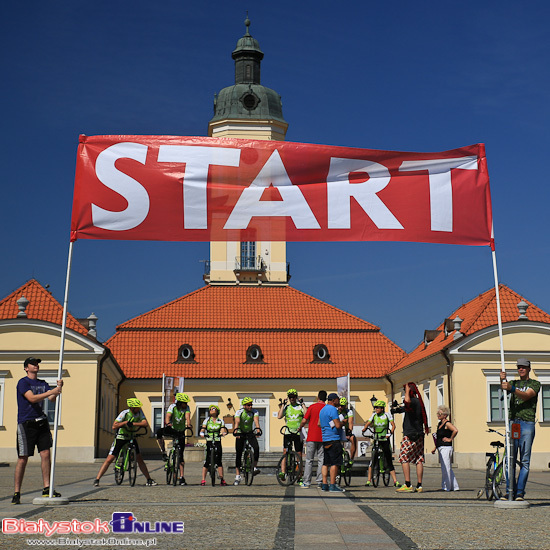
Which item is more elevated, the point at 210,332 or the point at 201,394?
the point at 210,332

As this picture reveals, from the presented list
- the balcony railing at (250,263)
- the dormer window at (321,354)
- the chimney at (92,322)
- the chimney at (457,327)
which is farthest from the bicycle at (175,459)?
the balcony railing at (250,263)

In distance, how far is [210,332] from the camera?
48.9m

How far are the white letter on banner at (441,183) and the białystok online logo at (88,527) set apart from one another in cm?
606

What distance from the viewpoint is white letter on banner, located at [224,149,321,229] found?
42.7 feet

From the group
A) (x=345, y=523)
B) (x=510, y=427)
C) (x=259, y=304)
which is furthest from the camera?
(x=259, y=304)

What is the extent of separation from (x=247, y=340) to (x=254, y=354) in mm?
1130

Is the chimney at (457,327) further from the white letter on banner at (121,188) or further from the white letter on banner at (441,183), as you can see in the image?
the white letter on banner at (121,188)

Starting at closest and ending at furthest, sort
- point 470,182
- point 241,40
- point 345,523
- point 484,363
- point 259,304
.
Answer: point 345,523 → point 470,182 → point 484,363 → point 259,304 → point 241,40

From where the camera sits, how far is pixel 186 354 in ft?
156

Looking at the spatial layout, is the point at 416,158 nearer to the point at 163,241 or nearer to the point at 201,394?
the point at 163,241

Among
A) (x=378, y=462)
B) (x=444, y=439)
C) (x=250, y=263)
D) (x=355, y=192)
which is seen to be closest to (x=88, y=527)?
(x=355, y=192)

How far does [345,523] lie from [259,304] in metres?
41.5

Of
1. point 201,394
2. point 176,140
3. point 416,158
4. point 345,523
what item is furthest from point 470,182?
point 201,394

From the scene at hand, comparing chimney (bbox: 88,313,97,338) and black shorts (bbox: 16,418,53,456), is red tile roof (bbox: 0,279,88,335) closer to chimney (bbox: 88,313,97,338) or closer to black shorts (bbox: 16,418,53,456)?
chimney (bbox: 88,313,97,338)
